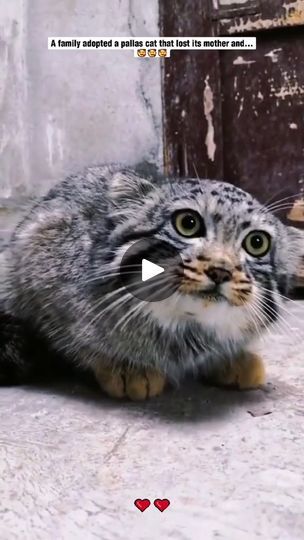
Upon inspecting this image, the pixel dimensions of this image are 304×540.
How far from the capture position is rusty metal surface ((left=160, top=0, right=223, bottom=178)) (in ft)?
7.32

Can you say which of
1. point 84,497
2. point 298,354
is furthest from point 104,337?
point 298,354

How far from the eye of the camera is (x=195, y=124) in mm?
2283

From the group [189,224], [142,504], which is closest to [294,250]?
[189,224]

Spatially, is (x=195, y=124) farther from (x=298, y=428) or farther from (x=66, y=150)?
(x=298, y=428)

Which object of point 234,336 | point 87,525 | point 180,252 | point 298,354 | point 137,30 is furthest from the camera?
point 137,30

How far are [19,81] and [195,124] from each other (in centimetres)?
66

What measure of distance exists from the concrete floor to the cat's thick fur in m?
0.08

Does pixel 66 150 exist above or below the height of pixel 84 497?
above

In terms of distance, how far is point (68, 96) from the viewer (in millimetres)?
2188

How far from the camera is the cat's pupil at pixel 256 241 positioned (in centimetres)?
109

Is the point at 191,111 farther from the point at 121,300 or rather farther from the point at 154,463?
the point at 154,463

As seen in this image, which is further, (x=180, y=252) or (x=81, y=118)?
(x=81, y=118)

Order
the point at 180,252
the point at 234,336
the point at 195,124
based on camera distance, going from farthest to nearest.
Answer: the point at 195,124 < the point at 234,336 < the point at 180,252

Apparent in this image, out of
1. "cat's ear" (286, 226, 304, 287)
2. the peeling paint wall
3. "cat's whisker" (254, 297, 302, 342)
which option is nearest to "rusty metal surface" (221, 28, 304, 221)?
the peeling paint wall
